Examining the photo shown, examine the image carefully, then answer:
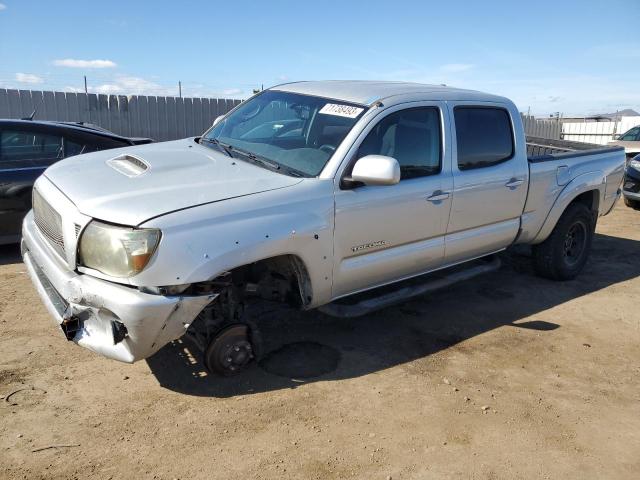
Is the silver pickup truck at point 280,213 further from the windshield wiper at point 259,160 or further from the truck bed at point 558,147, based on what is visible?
the truck bed at point 558,147

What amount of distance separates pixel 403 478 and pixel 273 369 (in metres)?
1.30

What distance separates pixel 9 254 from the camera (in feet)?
20.6

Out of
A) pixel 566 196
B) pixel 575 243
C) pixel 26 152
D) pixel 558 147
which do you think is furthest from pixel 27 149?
pixel 558 147

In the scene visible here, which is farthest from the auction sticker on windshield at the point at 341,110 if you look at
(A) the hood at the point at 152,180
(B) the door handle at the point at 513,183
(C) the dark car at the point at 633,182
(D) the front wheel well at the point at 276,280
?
(C) the dark car at the point at 633,182

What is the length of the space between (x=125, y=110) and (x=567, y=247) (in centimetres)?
1273

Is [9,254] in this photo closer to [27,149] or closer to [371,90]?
[27,149]

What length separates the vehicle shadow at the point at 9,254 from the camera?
5.97 meters

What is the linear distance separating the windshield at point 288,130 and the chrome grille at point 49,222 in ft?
4.23

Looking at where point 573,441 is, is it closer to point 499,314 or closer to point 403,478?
point 403,478

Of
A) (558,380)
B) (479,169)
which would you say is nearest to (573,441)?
(558,380)

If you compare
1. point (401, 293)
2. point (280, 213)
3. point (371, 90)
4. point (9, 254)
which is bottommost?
point (9, 254)

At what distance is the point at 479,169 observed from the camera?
4570mm

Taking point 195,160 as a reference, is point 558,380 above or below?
below

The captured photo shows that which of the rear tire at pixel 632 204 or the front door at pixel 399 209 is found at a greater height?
the front door at pixel 399 209
